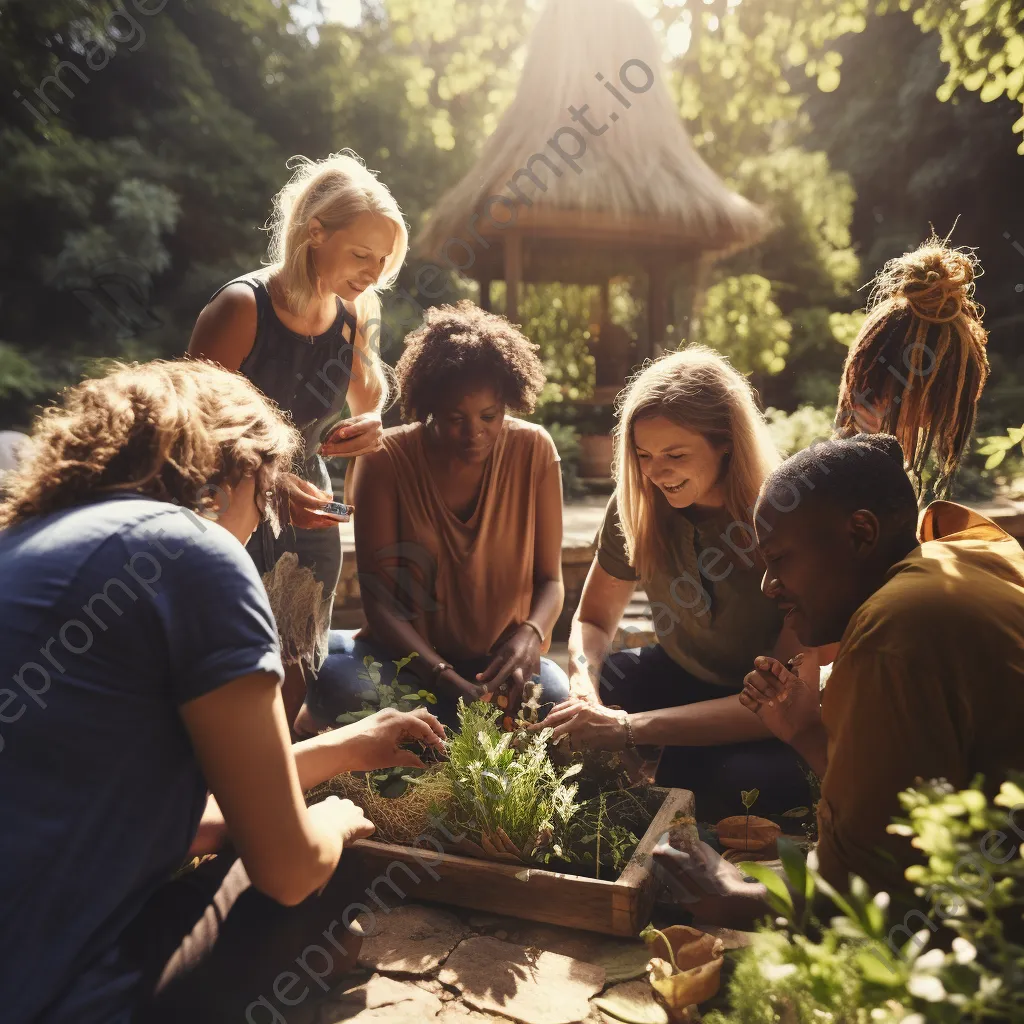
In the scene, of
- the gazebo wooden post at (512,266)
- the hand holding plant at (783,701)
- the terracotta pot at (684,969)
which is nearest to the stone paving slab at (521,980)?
the terracotta pot at (684,969)

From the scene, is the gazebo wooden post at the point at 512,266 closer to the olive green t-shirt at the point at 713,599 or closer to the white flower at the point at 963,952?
the olive green t-shirt at the point at 713,599

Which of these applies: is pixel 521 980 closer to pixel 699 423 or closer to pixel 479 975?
pixel 479 975

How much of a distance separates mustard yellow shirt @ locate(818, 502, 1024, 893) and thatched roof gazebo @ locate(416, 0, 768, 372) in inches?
314

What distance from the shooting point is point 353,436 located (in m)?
3.09

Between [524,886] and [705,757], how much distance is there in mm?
956

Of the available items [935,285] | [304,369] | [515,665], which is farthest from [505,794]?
[935,285]

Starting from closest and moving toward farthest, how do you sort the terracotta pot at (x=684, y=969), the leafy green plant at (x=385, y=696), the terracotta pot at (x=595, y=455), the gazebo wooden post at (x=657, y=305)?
Result: the terracotta pot at (x=684, y=969), the leafy green plant at (x=385, y=696), the terracotta pot at (x=595, y=455), the gazebo wooden post at (x=657, y=305)

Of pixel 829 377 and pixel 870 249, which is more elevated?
pixel 870 249

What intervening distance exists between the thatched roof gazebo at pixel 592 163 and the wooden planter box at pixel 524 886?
24.8 ft

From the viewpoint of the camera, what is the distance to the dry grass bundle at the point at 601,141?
916 cm

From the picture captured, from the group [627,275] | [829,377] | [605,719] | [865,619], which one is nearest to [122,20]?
[627,275]

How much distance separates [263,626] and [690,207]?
9007 mm

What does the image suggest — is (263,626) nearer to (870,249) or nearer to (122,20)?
(122,20)

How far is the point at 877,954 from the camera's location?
3.27 ft
